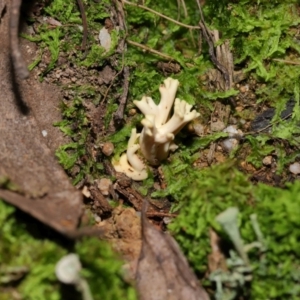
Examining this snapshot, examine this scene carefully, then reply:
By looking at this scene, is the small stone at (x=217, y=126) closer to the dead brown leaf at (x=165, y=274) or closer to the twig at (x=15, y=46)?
the dead brown leaf at (x=165, y=274)

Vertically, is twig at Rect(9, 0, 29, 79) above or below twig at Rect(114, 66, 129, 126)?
above

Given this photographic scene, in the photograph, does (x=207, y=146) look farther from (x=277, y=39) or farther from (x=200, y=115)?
(x=277, y=39)

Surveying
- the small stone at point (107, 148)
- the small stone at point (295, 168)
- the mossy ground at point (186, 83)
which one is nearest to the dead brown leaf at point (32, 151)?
the mossy ground at point (186, 83)

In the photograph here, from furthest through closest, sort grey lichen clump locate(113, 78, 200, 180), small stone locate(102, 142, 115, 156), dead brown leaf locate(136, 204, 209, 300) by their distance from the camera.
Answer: small stone locate(102, 142, 115, 156) < grey lichen clump locate(113, 78, 200, 180) < dead brown leaf locate(136, 204, 209, 300)

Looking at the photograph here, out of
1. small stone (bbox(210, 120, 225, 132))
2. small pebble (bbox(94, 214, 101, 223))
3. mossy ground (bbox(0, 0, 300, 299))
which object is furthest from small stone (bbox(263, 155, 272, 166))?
small pebble (bbox(94, 214, 101, 223))

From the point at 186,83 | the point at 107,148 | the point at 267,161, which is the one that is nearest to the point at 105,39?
the point at 186,83

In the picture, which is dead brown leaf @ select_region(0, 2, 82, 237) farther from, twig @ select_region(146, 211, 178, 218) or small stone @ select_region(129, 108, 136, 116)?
twig @ select_region(146, 211, 178, 218)

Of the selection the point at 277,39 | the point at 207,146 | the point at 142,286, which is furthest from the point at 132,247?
the point at 277,39

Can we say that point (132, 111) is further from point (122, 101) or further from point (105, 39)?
point (105, 39)
